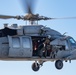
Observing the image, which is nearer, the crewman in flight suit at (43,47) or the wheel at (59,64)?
the crewman in flight suit at (43,47)

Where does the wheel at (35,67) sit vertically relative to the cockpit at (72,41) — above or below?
below

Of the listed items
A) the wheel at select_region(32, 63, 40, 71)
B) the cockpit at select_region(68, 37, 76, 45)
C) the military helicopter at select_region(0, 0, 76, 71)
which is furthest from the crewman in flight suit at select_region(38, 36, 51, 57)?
the wheel at select_region(32, 63, 40, 71)

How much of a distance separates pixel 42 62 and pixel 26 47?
538 centimetres

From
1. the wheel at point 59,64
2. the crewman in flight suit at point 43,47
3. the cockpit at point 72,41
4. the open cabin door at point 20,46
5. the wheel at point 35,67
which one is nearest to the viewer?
the open cabin door at point 20,46

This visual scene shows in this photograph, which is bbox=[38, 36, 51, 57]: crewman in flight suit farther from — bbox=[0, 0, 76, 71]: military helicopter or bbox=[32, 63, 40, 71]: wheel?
bbox=[32, 63, 40, 71]: wheel

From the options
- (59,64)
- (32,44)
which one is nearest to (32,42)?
(32,44)

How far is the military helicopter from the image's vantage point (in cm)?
4966

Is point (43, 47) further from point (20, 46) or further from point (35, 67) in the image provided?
point (35, 67)

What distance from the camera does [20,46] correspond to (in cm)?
4984

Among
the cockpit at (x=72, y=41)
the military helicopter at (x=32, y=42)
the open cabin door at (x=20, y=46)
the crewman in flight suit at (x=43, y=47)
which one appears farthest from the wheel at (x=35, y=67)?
the open cabin door at (x=20, y=46)

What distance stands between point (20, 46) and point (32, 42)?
2.05 metres

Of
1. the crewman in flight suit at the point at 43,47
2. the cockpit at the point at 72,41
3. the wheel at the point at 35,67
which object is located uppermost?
the cockpit at the point at 72,41

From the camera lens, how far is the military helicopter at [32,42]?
163 ft

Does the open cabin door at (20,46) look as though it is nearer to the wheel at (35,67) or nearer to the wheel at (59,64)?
the wheel at (59,64)
